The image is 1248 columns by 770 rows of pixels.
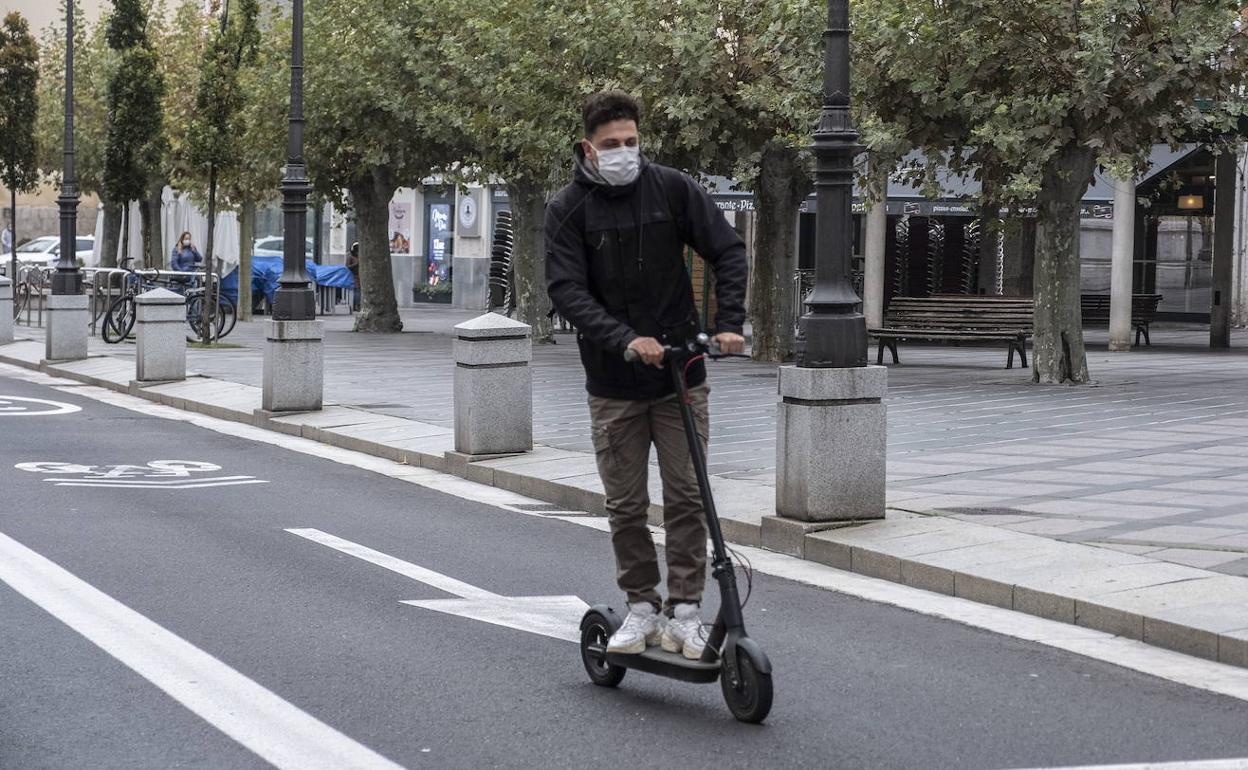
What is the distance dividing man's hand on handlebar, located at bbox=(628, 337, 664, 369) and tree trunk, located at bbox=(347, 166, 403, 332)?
26.9 metres

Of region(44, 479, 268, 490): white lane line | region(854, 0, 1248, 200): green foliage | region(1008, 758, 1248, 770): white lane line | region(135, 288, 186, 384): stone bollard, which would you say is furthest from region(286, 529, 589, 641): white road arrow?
region(135, 288, 186, 384): stone bollard

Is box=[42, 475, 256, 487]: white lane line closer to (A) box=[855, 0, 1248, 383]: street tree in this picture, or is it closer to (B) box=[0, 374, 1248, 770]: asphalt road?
(B) box=[0, 374, 1248, 770]: asphalt road

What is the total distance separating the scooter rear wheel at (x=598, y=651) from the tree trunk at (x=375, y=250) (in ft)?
86.6

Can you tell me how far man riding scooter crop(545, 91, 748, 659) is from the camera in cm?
605

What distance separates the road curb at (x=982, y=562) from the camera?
7.23 meters

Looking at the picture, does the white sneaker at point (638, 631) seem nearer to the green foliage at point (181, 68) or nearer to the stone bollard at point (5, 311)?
the stone bollard at point (5, 311)

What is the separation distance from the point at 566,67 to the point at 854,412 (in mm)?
15569

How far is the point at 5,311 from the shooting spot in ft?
93.4

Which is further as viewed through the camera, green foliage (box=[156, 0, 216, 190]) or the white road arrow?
green foliage (box=[156, 0, 216, 190])

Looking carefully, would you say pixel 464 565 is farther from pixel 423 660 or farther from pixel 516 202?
pixel 516 202

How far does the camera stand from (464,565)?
9.01 m

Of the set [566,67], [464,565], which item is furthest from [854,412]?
[566,67]

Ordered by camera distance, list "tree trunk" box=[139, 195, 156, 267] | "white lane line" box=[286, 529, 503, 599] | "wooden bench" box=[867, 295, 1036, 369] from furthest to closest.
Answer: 1. "tree trunk" box=[139, 195, 156, 267]
2. "wooden bench" box=[867, 295, 1036, 369]
3. "white lane line" box=[286, 529, 503, 599]

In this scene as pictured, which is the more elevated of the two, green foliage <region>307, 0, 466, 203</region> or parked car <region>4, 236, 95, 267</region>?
green foliage <region>307, 0, 466, 203</region>
